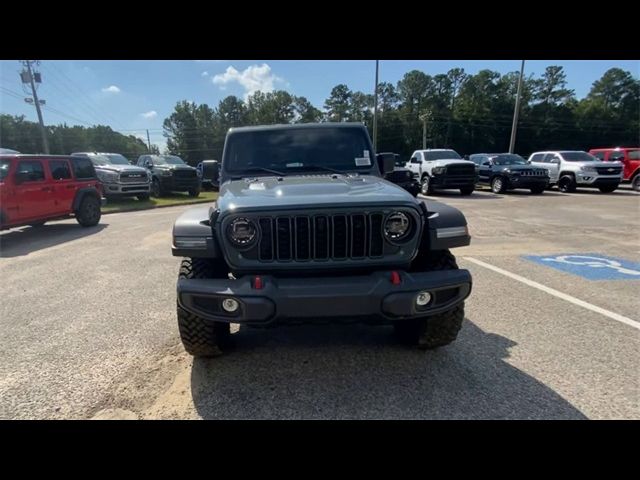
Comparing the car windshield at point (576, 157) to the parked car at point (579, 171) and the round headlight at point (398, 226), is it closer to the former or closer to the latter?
the parked car at point (579, 171)

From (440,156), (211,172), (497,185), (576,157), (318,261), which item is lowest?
(497,185)

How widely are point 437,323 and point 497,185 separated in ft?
55.0

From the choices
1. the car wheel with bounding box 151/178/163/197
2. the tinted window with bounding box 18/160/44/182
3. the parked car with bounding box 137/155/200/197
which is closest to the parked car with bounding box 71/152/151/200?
the parked car with bounding box 137/155/200/197

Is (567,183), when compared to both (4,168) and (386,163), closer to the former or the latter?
(386,163)

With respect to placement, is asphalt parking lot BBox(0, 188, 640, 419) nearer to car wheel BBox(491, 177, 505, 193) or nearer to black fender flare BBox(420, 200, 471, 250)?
black fender flare BBox(420, 200, 471, 250)

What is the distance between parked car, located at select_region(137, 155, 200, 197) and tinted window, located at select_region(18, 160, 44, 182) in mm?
9375

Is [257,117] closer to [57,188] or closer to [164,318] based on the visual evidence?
[57,188]

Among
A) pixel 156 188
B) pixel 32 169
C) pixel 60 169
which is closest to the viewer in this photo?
pixel 32 169

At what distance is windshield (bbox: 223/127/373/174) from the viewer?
145 inches

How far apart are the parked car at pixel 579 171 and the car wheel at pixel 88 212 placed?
18170mm

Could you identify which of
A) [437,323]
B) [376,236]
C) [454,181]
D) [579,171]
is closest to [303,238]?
[376,236]

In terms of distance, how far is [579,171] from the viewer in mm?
16844

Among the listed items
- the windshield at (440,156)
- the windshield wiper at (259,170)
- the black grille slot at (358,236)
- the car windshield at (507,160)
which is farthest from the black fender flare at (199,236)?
the car windshield at (507,160)

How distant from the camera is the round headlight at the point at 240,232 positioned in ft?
7.82
